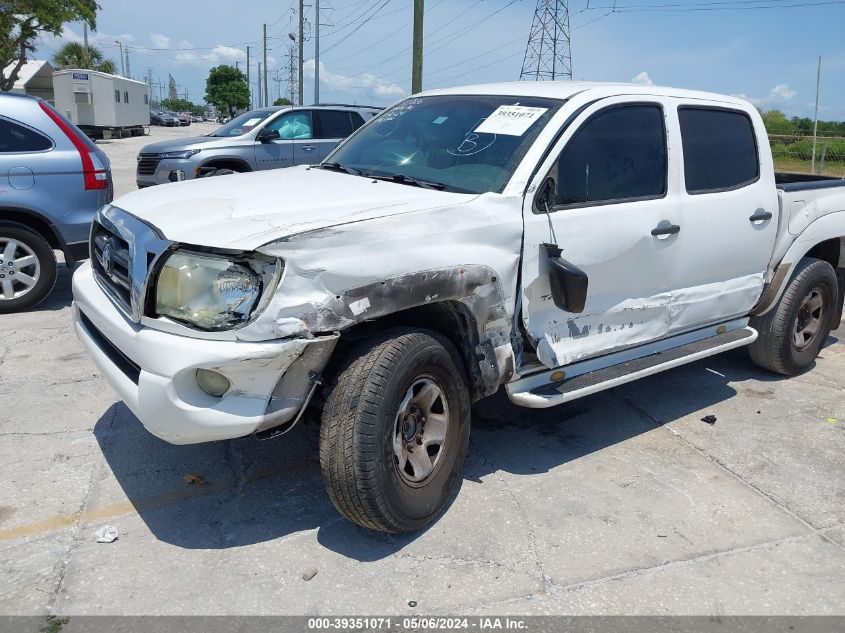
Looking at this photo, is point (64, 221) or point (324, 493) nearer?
point (324, 493)

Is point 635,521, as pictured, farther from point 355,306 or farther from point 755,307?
point 755,307

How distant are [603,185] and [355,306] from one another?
1.72m

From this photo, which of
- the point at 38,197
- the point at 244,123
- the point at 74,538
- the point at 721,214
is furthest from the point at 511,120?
the point at 244,123

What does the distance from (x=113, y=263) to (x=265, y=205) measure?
79cm

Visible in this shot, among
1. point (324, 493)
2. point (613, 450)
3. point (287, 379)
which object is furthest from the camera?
point (613, 450)

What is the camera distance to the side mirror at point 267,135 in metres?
11.5

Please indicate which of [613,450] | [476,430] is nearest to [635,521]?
[613,450]

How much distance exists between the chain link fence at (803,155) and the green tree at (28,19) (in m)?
32.1

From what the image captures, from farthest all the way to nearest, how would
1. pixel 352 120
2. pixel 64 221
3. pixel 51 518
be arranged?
pixel 352 120 < pixel 64 221 < pixel 51 518

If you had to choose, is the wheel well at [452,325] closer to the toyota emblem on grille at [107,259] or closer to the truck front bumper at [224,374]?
the truck front bumper at [224,374]

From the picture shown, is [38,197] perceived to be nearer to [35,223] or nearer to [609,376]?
[35,223]

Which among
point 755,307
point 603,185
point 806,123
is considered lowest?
point 755,307

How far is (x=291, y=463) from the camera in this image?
3908 millimetres

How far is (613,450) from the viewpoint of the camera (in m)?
4.26
